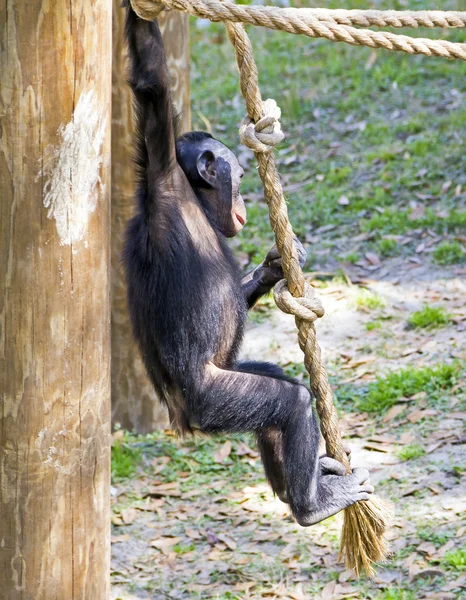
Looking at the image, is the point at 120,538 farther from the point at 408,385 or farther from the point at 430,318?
Result: the point at 430,318

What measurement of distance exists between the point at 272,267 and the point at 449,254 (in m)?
3.47

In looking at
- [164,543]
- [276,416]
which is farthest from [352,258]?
[276,416]

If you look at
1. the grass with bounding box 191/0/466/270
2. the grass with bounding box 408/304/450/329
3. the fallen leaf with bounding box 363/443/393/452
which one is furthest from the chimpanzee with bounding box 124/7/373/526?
the grass with bounding box 191/0/466/270

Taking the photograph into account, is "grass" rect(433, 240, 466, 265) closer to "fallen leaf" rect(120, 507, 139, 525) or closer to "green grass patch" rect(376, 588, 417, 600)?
"fallen leaf" rect(120, 507, 139, 525)

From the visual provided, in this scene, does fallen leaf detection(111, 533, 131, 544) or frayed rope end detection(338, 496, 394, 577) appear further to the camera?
fallen leaf detection(111, 533, 131, 544)

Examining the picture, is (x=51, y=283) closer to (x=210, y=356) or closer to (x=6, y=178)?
(x=6, y=178)

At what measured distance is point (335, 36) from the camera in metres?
3.05

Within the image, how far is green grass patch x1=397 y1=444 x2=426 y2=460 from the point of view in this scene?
5539 mm

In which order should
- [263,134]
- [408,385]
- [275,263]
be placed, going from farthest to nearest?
[408,385]
[275,263]
[263,134]

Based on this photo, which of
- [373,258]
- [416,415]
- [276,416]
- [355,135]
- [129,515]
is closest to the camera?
[276,416]

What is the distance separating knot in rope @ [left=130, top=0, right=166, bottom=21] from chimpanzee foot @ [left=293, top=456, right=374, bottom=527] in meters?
2.10

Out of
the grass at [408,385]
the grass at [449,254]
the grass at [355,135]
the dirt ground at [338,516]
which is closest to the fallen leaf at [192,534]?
the dirt ground at [338,516]

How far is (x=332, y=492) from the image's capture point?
3.96 metres

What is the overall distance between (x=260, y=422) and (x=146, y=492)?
2.33 meters
